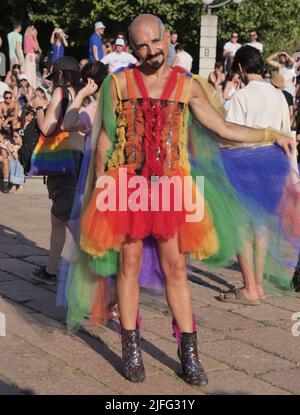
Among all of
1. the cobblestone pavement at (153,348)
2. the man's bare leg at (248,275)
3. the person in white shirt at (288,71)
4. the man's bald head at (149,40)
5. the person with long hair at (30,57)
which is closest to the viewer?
the man's bald head at (149,40)

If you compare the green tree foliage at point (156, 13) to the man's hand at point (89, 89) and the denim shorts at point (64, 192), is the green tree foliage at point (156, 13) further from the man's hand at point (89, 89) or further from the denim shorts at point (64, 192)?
the man's hand at point (89, 89)

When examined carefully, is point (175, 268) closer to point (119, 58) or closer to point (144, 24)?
point (144, 24)

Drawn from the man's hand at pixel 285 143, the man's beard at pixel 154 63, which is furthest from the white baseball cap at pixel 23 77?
the man's beard at pixel 154 63

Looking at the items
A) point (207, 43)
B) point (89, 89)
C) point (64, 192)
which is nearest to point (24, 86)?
point (207, 43)

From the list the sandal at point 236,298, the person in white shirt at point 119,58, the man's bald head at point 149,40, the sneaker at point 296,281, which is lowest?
the sandal at point 236,298

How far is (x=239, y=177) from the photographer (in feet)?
14.3

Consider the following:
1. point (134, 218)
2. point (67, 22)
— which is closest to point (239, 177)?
point (134, 218)

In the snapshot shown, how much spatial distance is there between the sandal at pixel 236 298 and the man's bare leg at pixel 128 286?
1807 mm

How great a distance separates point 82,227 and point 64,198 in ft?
5.67

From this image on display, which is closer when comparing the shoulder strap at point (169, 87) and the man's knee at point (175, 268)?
the shoulder strap at point (169, 87)

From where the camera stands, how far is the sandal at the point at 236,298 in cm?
566

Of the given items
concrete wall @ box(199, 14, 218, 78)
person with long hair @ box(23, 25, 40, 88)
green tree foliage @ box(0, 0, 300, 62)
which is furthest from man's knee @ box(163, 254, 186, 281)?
green tree foliage @ box(0, 0, 300, 62)

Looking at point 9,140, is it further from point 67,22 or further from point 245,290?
point 67,22

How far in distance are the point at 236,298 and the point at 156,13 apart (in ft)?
76.9
